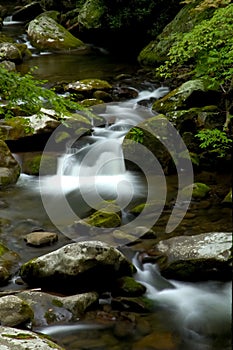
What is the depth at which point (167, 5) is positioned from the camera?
52.4ft

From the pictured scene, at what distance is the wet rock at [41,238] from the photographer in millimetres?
5758

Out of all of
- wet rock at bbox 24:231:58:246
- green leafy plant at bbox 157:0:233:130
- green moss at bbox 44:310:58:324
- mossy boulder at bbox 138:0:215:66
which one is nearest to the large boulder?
mossy boulder at bbox 138:0:215:66

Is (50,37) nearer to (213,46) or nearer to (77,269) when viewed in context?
(213,46)

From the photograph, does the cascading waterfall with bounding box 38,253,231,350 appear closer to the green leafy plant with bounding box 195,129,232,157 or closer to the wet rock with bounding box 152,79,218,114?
the green leafy plant with bounding box 195,129,232,157

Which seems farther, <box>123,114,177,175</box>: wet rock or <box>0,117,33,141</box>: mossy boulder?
<box>0,117,33,141</box>: mossy boulder

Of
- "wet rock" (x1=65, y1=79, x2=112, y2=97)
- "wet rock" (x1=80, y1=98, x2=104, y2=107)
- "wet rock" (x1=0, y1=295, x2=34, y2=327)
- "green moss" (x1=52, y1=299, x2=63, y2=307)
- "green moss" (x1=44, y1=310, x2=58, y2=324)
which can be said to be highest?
"wet rock" (x1=65, y1=79, x2=112, y2=97)

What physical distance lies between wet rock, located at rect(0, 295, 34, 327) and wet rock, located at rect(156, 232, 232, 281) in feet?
5.65

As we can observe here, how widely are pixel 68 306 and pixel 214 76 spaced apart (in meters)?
5.58

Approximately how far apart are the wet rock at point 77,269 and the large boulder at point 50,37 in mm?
13827

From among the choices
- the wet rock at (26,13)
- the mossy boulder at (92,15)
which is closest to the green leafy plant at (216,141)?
the mossy boulder at (92,15)

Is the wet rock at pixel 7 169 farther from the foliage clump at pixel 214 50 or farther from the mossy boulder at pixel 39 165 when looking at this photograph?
the foliage clump at pixel 214 50

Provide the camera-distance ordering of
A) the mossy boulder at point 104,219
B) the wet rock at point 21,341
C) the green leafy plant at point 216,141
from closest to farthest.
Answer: the wet rock at point 21,341 < the mossy boulder at point 104,219 < the green leafy plant at point 216,141

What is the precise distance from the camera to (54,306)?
4.35 meters

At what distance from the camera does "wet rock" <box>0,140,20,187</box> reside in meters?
7.74
